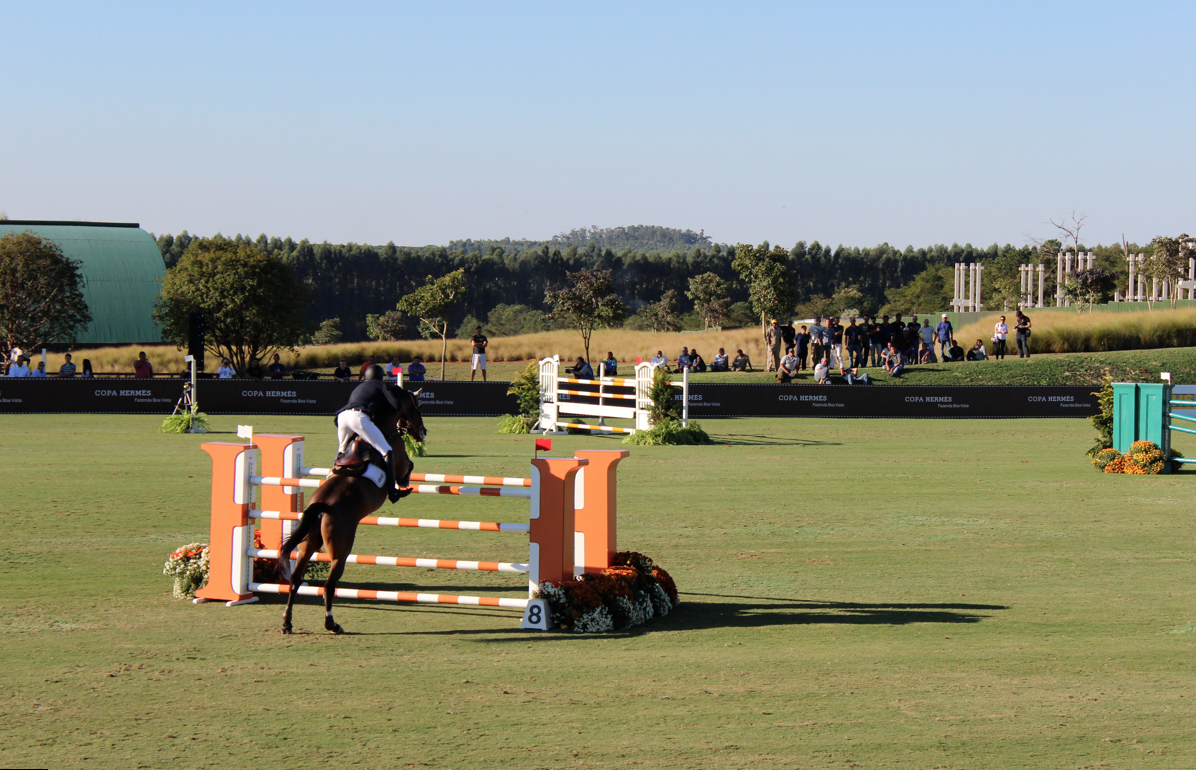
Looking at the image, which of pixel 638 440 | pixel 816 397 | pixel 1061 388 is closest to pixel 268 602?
pixel 638 440

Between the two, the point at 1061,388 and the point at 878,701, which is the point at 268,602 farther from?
the point at 1061,388

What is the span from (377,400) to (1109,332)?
138 feet

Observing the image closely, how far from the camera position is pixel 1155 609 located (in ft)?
26.7

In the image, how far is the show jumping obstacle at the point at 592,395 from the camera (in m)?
24.2

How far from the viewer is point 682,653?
273 inches

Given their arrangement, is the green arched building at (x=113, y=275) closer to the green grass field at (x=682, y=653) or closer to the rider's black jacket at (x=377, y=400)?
the green grass field at (x=682, y=653)

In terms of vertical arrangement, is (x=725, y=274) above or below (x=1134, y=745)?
above

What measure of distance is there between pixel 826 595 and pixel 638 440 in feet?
48.3

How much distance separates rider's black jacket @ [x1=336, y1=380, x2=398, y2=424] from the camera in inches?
294

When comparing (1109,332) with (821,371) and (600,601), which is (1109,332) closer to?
(821,371)

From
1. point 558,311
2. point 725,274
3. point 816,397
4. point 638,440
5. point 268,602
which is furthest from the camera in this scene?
point 725,274

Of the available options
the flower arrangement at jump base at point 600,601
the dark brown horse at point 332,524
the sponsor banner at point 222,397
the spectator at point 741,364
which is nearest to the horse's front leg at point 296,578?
the dark brown horse at point 332,524

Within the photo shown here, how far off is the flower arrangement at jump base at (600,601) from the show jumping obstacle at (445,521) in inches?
4.3

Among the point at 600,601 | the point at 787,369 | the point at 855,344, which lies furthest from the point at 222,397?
the point at 600,601
